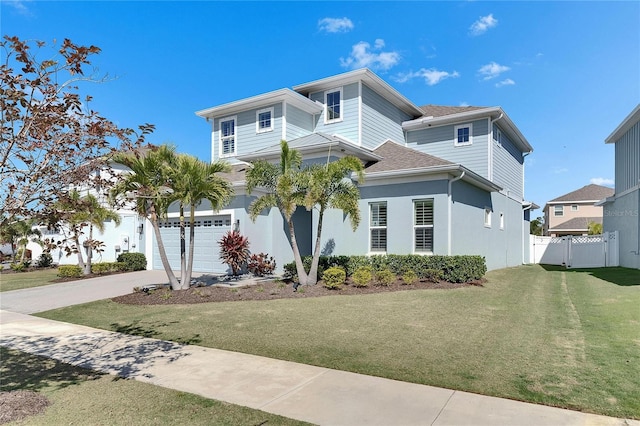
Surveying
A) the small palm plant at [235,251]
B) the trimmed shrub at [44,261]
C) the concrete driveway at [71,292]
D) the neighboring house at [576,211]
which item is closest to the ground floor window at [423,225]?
the small palm plant at [235,251]

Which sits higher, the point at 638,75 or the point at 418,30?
the point at 418,30

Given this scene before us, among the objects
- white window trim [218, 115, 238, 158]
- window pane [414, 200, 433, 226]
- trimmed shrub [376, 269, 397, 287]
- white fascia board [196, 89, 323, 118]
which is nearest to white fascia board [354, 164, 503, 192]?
window pane [414, 200, 433, 226]

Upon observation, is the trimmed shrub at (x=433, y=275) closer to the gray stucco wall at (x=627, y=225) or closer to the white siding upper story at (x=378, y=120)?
the white siding upper story at (x=378, y=120)

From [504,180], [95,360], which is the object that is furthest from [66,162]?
[504,180]

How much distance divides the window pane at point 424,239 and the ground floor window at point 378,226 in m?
1.22

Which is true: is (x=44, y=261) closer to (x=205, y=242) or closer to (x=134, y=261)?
(x=134, y=261)

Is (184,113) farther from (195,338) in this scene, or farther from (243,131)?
(195,338)

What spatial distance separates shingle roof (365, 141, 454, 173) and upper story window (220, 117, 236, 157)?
761cm

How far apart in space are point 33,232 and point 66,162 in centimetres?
2447

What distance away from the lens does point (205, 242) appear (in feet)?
56.4

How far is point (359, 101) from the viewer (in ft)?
55.3

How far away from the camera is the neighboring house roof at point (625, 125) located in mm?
16308

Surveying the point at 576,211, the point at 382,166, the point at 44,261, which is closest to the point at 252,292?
the point at 382,166

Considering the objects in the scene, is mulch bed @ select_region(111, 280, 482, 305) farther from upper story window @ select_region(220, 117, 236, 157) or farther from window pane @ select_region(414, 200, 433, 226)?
upper story window @ select_region(220, 117, 236, 157)
